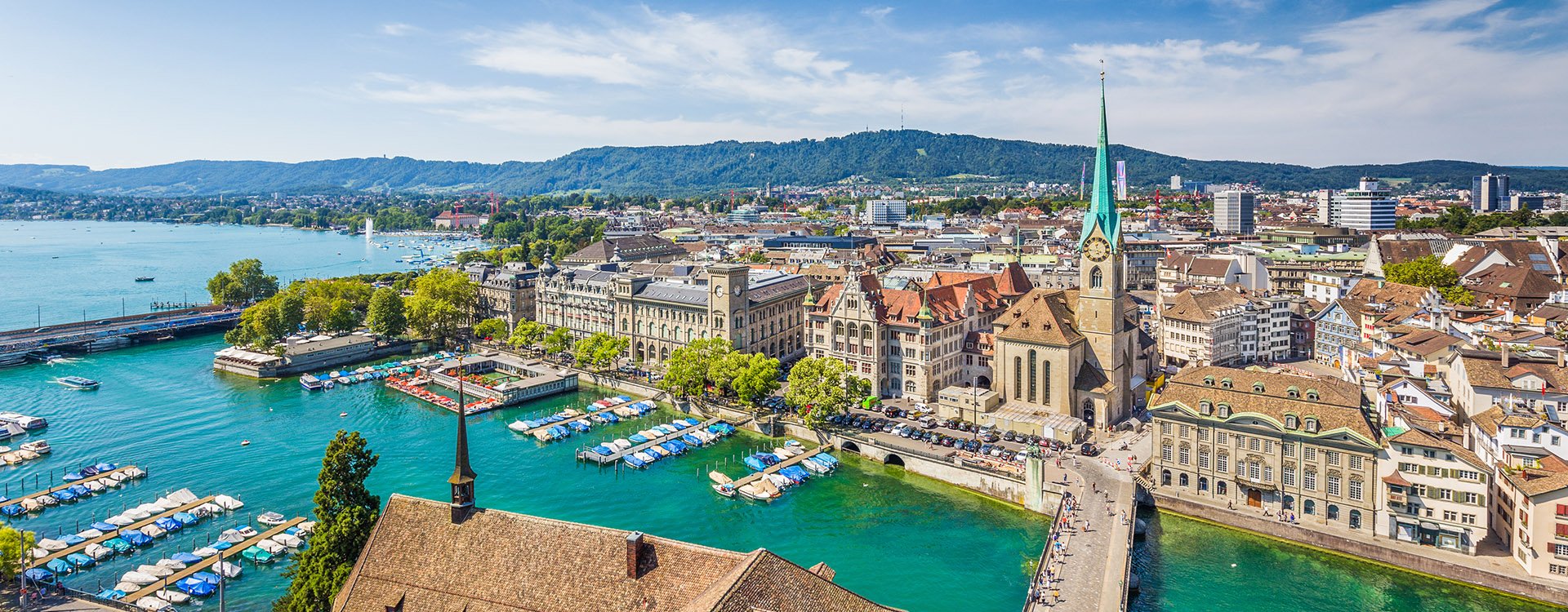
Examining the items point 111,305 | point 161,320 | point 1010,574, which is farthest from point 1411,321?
point 111,305

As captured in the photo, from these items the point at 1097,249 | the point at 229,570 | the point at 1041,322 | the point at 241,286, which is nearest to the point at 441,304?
the point at 241,286

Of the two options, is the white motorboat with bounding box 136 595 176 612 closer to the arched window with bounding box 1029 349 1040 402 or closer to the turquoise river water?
the turquoise river water

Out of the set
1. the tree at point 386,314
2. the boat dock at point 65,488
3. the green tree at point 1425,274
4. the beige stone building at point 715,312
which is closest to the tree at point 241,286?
the tree at point 386,314

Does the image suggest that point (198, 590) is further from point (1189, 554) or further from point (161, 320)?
point (161, 320)

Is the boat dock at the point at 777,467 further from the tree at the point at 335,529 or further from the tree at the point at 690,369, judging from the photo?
the tree at the point at 335,529

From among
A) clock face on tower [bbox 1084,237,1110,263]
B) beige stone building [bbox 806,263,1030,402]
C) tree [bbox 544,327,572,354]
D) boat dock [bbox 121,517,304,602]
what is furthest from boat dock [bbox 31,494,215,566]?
clock face on tower [bbox 1084,237,1110,263]

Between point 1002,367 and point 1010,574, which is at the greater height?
point 1002,367
